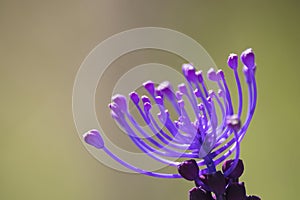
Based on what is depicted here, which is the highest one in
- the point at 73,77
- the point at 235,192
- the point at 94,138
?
the point at 73,77

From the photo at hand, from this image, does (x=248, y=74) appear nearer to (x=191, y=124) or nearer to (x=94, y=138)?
(x=191, y=124)

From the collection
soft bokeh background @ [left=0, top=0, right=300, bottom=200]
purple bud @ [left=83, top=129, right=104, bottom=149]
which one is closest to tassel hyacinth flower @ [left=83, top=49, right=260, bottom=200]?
purple bud @ [left=83, top=129, right=104, bottom=149]

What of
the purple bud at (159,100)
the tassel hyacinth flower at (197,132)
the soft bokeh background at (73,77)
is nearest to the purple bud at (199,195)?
the tassel hyacinth flower at (197,132)

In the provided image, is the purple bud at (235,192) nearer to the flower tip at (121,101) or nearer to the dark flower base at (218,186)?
the dark flower base at (218,186)

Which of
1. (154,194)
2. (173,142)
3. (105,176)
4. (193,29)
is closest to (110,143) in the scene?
(105,176)

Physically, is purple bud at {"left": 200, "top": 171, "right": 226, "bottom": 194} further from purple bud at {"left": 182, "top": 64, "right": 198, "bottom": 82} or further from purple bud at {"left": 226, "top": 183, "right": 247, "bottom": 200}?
purple bud at {"left": 182, "top": 64, "right": 198, "bottom": 82}

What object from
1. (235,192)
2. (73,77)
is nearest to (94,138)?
(235,192)

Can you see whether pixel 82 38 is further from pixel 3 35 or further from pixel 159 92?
pixel 159 92
